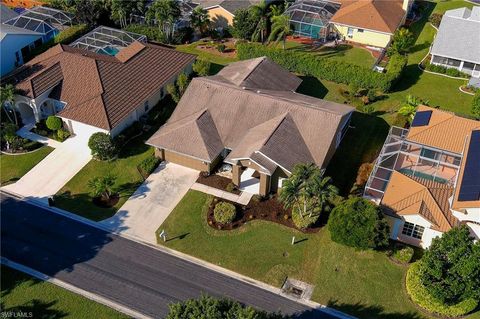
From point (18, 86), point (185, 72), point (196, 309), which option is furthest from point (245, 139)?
point (18, 86)

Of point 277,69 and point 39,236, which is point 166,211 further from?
point 277,69

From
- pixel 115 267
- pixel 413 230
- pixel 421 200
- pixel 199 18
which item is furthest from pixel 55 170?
pixel 421 200

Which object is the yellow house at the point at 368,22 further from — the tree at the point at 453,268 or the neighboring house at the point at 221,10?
the tree at the point at 453,268

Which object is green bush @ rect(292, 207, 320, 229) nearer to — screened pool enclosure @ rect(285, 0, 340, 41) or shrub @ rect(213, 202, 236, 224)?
shrub @ rect(213, 202, 236, 224)

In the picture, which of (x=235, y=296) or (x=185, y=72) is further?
(x=185, y=72)

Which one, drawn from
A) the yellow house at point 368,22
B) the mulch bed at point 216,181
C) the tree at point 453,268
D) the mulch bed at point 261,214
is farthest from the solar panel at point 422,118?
the yellow house at point 368,22

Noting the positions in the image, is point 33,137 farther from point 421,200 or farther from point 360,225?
point 421,200

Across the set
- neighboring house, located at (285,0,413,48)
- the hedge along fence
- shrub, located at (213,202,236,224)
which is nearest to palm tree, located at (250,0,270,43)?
neighboring house, located at (285,0,413,48)

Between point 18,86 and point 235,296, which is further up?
point 18,86
